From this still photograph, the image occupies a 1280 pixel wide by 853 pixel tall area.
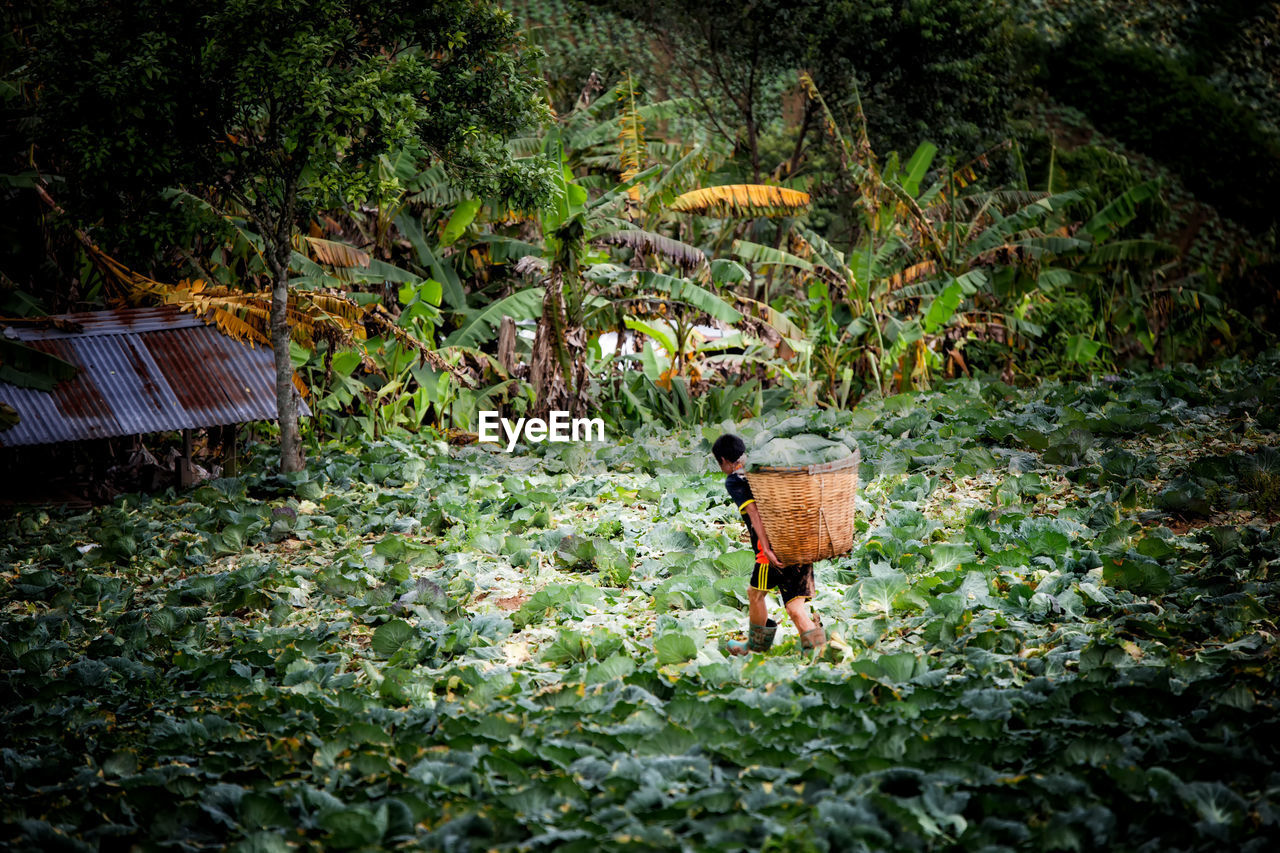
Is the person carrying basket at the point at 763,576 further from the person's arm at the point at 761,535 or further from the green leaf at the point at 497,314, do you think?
the green leaf at the point at 497,314

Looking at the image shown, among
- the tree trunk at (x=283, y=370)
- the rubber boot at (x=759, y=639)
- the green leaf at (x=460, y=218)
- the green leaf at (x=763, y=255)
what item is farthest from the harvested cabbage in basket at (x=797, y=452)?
the green leaf at (x=763, y=255)

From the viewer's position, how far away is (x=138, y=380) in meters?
9.26

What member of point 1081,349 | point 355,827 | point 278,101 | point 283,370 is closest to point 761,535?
point 355,827

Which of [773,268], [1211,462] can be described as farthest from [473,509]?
[773,268]

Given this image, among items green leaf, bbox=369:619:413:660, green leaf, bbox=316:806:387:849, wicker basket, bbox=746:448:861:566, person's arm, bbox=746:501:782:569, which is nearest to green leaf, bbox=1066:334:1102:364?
wicker basket, bbox=746:448:861:566

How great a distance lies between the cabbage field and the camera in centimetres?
320

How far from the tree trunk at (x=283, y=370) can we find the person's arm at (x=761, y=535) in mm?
5979

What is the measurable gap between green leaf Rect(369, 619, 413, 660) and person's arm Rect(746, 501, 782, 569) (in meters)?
1.85

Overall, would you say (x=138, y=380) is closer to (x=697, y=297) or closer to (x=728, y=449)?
(x=697, y=297)

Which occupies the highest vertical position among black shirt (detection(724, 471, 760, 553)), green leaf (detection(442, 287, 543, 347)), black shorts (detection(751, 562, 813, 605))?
green leaf (detection(442, 287, 543, 347))

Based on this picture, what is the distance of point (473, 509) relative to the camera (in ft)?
24.7

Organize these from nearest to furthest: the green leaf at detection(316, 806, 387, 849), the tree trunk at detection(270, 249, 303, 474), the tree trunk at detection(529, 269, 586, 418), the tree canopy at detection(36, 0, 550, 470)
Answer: the green leaf at detection(316, 806, 387, 849) → the tree canopy at detection(36, 0, 550, 470) → the tree trunk at detection(270, 249, 303, 474) → the tree trunk at detection(529, 269, 586, 418)

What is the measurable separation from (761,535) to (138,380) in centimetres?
711

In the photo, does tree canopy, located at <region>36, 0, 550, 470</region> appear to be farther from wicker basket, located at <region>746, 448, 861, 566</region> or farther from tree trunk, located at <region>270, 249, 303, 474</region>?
wicker basket, located at <region>746, 448, 861, 566</region>
